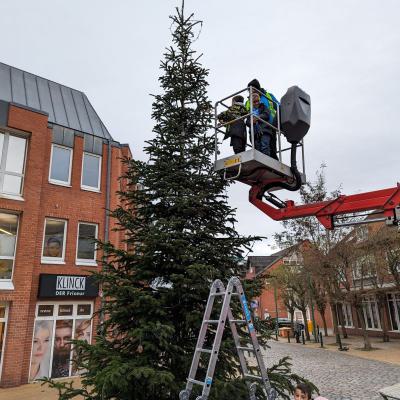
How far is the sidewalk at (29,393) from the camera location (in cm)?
1128

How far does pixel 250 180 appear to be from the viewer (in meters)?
6.51

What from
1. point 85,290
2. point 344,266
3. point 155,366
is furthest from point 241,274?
point 344,266

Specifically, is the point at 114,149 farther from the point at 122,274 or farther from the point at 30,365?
the point at 122,274

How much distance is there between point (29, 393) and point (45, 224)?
6.32m

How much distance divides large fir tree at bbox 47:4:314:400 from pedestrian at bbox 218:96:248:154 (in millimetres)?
774

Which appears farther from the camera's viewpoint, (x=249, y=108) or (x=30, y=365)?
(x=30, y=365)

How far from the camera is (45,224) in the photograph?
1531 cm

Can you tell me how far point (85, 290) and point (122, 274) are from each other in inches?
379

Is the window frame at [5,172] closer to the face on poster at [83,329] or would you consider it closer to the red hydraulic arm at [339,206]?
the face on poster at [83,329]

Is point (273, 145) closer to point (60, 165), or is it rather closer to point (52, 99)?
point (60, 165)

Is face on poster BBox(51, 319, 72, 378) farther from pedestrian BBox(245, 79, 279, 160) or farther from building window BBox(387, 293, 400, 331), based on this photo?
building window BBox(387, 293, 400, 331)

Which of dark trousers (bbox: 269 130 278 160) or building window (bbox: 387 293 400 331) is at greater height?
dark trousers (bbox: 269 130 278 160)

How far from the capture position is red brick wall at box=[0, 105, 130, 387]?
1327 centimetres

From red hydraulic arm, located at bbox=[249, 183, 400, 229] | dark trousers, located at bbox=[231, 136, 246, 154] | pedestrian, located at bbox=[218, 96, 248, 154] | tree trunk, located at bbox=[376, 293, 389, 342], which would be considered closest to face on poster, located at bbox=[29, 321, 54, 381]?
red hydraulic arm, located at bbox=[249, 183, 400, 229]
